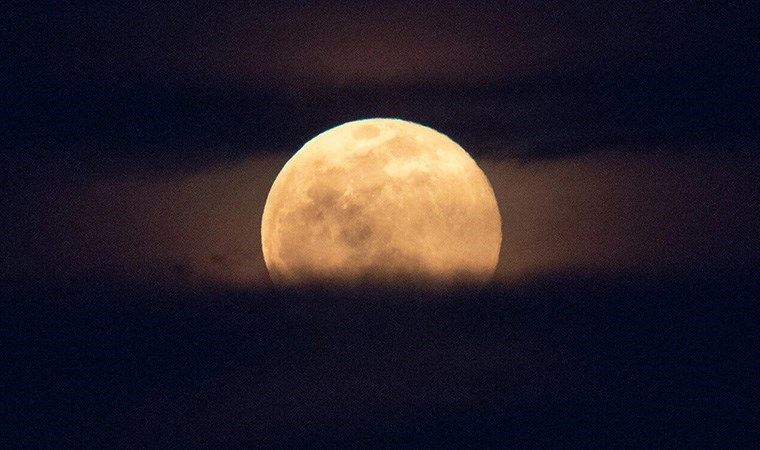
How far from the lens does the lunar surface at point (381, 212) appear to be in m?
3.76

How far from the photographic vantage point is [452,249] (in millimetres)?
3801

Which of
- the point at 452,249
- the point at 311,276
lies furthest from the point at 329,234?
the point at 452,249

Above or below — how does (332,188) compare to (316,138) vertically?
below

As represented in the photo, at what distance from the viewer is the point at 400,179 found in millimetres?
3854

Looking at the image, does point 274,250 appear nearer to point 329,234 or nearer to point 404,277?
point 329,234

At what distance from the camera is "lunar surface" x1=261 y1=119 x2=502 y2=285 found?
3762mm

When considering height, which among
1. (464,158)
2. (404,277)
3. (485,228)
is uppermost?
(464,158)

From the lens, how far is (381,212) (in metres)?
3.78

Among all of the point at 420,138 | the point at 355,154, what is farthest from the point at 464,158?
the point at 355,154

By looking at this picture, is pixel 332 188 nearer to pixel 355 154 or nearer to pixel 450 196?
pixel 355 154

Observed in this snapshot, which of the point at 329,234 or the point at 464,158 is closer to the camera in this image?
the point at 329,234

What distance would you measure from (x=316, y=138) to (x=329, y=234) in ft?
1.65

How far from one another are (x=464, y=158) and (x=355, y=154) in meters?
0.43

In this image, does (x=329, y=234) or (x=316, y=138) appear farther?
(x=316, y=138)
